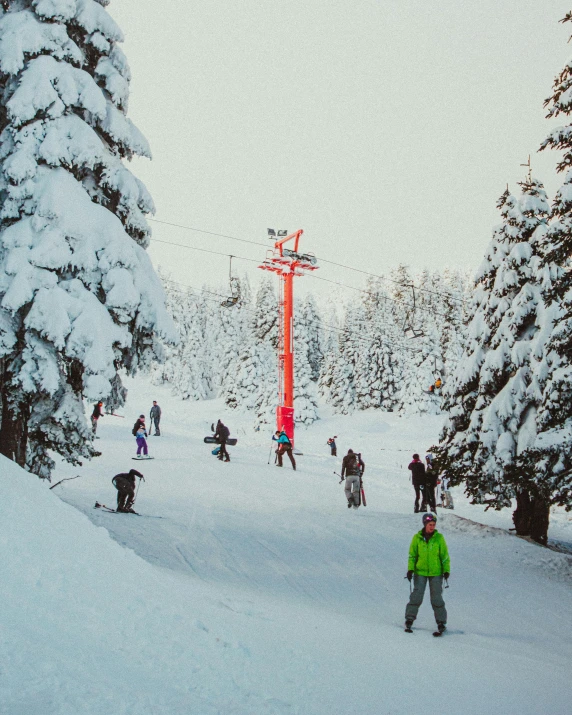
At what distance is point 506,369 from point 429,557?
8.49m

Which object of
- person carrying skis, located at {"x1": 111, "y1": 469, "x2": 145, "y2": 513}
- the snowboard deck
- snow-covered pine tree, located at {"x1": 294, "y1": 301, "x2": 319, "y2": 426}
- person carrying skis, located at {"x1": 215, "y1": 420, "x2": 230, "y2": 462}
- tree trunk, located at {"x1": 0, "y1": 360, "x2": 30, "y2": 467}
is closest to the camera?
tree trunk, located at {"x1": 0, "y1": 360, "x2": 30, "y2": 467}

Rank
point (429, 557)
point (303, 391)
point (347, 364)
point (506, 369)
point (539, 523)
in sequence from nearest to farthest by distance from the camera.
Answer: point (429, 557)
point (506, 369)
point (539, 523)
point (303, 391)
point (347, 364)

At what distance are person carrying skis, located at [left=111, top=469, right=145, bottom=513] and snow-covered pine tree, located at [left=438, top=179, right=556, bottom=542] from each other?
8.46 meters

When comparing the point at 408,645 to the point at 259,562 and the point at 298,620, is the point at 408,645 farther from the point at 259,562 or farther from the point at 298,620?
the point at 259,562

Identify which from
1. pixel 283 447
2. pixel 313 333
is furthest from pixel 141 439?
pixel 313 333

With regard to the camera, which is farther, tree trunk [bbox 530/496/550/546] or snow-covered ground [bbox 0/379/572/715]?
tree trunk [bbox 530/496/550/546]

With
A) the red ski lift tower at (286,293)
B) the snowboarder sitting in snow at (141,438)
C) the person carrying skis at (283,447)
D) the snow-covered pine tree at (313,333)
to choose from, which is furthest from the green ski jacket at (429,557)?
the snow-covered pine tree at (313,333)

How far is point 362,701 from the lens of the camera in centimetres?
500

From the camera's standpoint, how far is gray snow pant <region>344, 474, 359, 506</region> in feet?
55.1

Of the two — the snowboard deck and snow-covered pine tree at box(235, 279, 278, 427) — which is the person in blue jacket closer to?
the snowboard deck

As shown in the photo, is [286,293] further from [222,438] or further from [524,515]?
[524,515]

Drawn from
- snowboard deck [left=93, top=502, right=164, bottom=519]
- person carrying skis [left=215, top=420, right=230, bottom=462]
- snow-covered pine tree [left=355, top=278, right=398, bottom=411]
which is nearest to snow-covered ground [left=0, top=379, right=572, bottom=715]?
snowboard deck [left=93, top=502, right=164, bottom=519]

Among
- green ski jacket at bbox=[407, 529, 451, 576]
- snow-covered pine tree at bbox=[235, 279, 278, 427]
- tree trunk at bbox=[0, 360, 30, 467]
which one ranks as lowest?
green ski jacket at bbox=[407, 529, 451, 576]

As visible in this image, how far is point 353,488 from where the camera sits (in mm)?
16844
